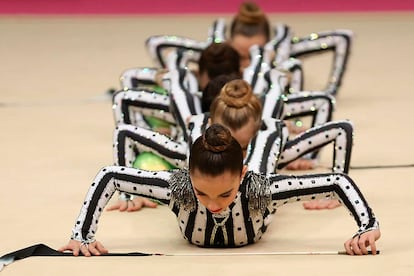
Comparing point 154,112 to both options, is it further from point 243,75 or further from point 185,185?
point 185,185

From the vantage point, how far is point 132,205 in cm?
506

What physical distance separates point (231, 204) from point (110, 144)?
78.7 inches

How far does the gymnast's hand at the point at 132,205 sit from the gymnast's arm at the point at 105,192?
0.64 m

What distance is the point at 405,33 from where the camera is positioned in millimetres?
9156

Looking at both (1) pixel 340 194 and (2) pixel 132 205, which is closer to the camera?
(1) pixel 340 194

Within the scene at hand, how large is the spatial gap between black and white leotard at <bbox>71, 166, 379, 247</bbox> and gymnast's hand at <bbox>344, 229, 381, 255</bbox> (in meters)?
0.03

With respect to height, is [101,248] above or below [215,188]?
below

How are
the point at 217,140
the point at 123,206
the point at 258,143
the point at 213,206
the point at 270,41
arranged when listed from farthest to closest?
the point at 270,41, the point at 123,206, the point at 258,143, the point at 213,206, the point at 217,140

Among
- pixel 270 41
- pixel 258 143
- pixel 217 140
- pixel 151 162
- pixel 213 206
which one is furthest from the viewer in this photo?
pixel 270 41

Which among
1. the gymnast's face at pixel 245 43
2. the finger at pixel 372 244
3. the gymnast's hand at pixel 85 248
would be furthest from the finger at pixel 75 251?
the gymnast's face at pixel 245 43

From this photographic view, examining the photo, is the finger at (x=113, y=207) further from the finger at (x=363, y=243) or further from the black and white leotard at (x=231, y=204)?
the finger at (x=363, y=243)

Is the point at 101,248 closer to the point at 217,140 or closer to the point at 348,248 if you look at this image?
the point at 217,140

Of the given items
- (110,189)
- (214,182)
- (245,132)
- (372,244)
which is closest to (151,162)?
(245,132)

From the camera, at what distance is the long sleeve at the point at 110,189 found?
4.38 m
